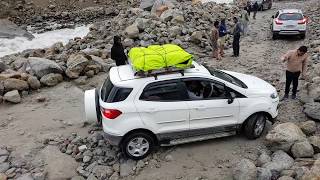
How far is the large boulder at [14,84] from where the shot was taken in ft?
39.3

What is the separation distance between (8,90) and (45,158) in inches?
165

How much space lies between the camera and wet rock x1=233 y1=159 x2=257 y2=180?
7266mm

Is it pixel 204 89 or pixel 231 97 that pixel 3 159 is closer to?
pixel 204 89

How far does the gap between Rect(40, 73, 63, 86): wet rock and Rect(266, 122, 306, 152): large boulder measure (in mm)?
7262

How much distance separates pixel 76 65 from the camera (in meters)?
13.1

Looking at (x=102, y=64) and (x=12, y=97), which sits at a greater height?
(x=102, y=64)

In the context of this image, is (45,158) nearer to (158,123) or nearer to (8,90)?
(158,123)

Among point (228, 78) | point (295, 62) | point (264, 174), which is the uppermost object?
point (295, 62)

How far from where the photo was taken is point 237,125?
8656mm

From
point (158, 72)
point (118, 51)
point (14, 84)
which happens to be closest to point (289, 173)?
point (158, 72)

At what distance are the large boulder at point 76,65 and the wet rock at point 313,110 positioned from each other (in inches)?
283

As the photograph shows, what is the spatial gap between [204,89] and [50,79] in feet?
20.1

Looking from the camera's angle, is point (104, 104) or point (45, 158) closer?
point (104, 104)

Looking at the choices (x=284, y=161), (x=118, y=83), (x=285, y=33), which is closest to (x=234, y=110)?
(x=284, y=161)
